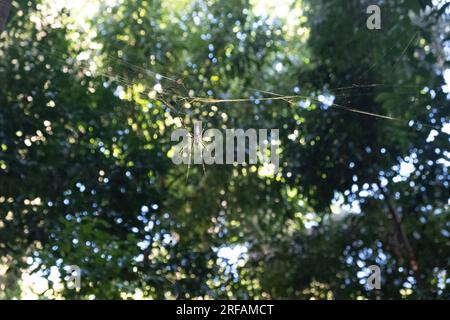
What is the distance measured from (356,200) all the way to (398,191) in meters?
0.43

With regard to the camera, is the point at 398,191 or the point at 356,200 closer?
the point at 398,191

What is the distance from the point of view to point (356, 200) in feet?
17.5

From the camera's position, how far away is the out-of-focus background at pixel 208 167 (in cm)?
486

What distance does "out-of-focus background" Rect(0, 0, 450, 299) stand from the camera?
4.86 meters

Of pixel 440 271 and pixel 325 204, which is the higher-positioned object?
pixel 325 204

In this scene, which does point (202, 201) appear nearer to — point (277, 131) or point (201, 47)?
point (277, 131)

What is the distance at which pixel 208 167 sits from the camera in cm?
589

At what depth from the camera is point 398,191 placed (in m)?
4.99

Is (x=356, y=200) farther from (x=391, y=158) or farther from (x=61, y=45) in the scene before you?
(x=61, y=45)
